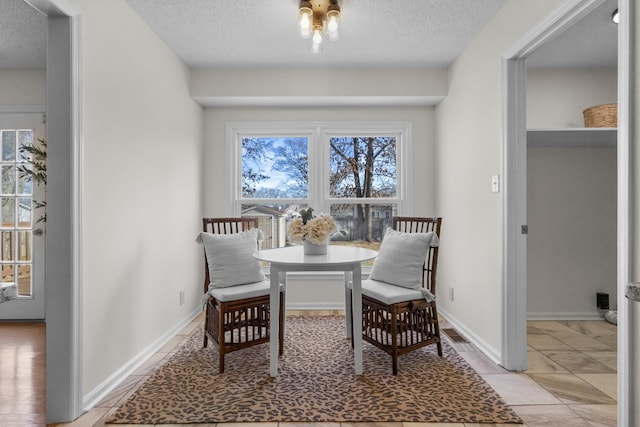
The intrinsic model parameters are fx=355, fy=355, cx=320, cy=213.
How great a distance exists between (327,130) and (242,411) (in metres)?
2.87

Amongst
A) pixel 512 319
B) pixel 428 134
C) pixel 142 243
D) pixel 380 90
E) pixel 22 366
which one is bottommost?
pixel 22 366

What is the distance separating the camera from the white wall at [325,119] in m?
3.88

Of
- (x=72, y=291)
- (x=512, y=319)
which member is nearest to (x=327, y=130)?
(x=512, y=319)

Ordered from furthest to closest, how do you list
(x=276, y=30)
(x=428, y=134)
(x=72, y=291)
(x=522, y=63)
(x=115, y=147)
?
(x=428, y=134) < (x=276, y=30) < (x=522, y=63) < (x=115, y=147) < (x=72, y=291)

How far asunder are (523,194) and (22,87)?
15.0 feet

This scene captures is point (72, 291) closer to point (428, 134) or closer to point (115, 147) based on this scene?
point (115, 147)

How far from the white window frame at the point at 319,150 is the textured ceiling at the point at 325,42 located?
64 cm

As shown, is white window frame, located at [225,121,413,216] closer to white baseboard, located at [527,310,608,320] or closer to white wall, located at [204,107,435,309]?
white wall, located at [204,107,435,309]

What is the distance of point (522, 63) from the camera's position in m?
2.41

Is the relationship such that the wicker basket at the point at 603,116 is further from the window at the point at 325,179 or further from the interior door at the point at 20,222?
the interior door at the point at 20,222

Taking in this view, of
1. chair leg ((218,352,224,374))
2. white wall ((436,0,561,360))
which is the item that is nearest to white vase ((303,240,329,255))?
chair leg ((218,352,224,374))

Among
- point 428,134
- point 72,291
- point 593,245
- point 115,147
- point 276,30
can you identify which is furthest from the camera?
point 428,134

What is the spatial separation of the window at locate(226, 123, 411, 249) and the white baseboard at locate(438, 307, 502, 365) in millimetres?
1067

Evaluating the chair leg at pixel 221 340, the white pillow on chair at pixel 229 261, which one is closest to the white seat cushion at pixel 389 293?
the white pillow on chair at pixel 229 261
